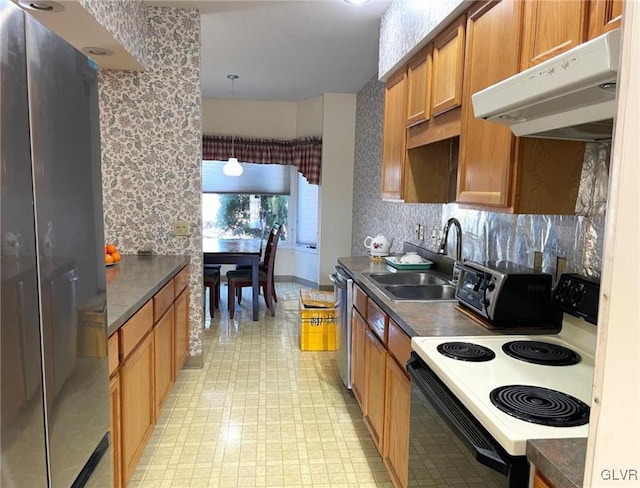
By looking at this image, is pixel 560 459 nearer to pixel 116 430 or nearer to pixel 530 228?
pixel 530 228

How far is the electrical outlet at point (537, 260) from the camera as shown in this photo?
5.90 feet

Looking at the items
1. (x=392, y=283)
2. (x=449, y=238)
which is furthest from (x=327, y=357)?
(x=449, y=238)

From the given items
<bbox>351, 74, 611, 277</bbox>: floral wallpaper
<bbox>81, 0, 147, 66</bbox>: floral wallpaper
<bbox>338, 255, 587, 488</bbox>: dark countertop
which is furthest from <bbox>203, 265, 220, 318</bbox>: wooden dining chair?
<bbox>81, 0, 147, 66</bbox>: floral wallpaper

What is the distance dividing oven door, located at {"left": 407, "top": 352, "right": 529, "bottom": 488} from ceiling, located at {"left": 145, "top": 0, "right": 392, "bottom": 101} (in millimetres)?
2692

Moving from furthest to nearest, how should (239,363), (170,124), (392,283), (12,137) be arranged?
(239,363) → (170,124) → (392,283) → (12,137)

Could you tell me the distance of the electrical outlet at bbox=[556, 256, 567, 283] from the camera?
1.65m

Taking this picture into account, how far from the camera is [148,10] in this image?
125 inches

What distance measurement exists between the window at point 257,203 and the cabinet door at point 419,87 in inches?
152

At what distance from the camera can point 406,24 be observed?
262cm

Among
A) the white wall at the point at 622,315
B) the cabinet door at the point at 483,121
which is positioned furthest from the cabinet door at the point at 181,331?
the white wall at the point at 622,315

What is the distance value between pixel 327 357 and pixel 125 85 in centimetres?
264

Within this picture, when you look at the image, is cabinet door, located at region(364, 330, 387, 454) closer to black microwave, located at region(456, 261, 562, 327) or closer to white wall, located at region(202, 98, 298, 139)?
black microwave, located at region(456, 261, 562, 327)

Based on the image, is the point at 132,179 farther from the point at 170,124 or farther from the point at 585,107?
the point at 585,107

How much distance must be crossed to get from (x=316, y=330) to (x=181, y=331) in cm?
123
